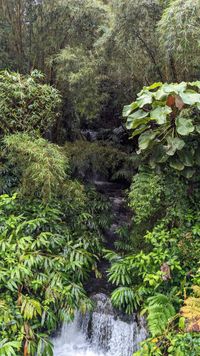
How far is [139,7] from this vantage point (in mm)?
5438

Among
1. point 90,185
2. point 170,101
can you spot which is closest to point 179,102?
point 170,101

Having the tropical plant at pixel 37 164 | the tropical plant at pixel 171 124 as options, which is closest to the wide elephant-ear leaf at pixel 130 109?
the tropical plant at pixel 171 124

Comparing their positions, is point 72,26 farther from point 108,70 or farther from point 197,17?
point 197,17

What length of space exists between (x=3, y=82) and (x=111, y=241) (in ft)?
11.8

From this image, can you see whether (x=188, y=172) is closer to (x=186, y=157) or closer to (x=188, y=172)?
(x=188, y=172)

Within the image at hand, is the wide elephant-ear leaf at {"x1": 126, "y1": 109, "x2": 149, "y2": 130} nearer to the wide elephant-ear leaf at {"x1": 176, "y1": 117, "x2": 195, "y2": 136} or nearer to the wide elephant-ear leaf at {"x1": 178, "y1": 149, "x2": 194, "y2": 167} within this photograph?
the wide elephant-ear leaf at {"x1": 176, "y1": 117, "x2": 195, "y2": 136}

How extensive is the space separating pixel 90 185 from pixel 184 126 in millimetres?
3287

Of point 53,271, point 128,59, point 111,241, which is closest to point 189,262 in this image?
point 53,271

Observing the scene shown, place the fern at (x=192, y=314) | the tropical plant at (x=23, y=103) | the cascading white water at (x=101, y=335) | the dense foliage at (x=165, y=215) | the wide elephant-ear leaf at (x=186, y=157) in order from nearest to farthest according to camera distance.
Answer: the fern at (x=192, y=314) → the dense foliage at (x=165, y=215) → the wide elephant-ear leaf at (x=186, y=157) → the cascading white water at (x=101, y=335) → the tropical plant at (x=23, y=103)

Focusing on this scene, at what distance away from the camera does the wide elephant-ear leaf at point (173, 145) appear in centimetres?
433

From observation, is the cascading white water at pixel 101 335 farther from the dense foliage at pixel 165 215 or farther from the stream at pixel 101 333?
the dense foliage at pixel 165 215

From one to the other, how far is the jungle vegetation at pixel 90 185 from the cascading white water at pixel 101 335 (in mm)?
261

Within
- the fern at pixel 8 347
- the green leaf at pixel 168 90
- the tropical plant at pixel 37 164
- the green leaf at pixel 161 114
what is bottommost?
the fern at pixel 8 347

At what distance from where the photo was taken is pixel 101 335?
4.71 meters
